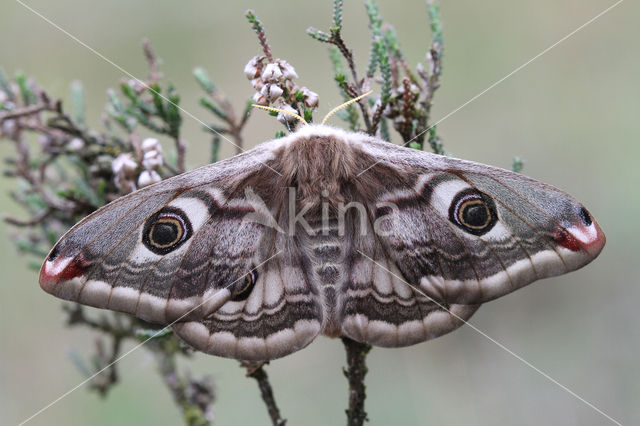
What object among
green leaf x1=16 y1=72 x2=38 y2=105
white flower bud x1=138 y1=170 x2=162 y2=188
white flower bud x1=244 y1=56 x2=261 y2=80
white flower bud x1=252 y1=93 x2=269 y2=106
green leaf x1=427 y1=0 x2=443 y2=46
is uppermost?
green leaf x1=16 y1=72 x2=38 y2=105

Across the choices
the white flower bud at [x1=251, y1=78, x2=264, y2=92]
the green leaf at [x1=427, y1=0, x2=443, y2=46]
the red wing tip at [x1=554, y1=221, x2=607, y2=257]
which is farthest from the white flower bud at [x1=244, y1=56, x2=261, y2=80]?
the red wing tip at [x1=554, y1=221, x2=607, y2=257]

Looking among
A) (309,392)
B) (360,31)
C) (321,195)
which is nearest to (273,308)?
(321,195)

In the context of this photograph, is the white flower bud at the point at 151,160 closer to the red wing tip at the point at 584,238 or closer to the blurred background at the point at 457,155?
the red wing tip at the point at 584,238

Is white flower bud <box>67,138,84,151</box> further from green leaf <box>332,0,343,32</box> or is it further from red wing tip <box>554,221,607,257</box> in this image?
red wing tip <box>554,221,607,257</box>

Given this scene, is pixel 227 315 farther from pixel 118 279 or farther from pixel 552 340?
pixel 552 340

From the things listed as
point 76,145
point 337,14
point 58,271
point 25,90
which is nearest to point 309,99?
point 337,14

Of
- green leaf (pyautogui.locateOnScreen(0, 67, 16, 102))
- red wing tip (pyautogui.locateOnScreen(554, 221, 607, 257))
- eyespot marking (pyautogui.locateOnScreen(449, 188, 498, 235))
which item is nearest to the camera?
red wing tip (pyautogui.locateOnScreen(554, 221, 607, 257))

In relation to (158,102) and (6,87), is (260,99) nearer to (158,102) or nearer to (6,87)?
(158,102)
